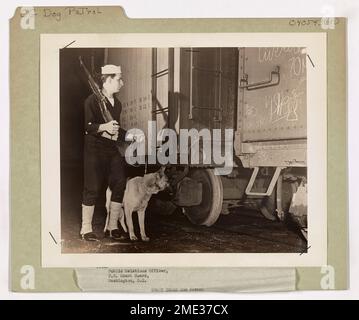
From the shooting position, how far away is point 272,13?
2.15 metres

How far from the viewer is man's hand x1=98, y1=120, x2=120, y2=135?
2152 millimetres

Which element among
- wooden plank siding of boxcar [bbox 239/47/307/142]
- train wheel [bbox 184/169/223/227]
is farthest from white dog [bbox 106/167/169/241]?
wooden plank siding of boxcar [bbox 239/47/307/142]

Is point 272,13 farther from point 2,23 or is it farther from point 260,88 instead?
point 2,23

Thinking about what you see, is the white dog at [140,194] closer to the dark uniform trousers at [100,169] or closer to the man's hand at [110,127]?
the dark uniform trousers at [100,169]

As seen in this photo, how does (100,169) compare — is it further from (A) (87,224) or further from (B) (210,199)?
(B) (210,199)

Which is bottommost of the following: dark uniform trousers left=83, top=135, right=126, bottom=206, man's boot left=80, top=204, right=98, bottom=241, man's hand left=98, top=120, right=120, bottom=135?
man's boot left=80, top=204, right=98, bottom=241

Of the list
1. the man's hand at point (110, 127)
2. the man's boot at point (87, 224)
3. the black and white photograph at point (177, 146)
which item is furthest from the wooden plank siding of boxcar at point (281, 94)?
the man's boot at point (87, 224)

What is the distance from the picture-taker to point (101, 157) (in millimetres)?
2154

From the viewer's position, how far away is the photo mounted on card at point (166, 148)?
84.4 inches

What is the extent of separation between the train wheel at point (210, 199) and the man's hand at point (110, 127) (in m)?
0.36

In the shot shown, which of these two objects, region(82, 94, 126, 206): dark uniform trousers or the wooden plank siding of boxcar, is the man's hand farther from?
the wooden plank siding of boxcar

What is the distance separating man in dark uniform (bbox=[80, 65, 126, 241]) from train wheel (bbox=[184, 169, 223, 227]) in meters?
0.30

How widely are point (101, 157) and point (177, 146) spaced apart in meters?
0.32
